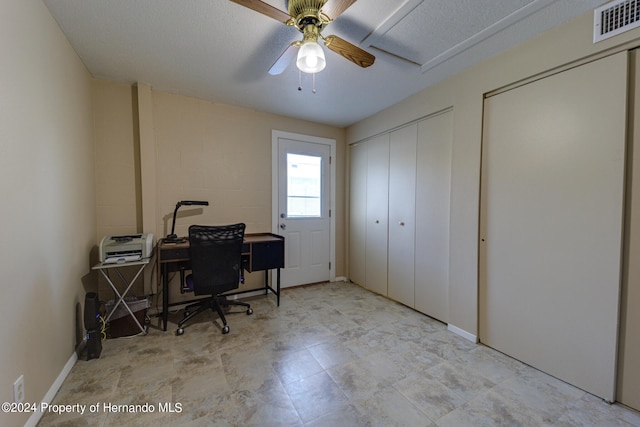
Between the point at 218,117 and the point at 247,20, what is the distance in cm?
159

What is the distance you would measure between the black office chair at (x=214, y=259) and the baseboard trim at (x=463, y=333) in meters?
2.15

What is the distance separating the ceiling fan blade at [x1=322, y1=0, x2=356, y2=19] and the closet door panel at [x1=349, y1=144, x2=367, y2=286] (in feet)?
7.63

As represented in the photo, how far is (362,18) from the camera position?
5.42 feet

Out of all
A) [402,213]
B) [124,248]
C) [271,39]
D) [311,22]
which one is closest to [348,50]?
[311,22]

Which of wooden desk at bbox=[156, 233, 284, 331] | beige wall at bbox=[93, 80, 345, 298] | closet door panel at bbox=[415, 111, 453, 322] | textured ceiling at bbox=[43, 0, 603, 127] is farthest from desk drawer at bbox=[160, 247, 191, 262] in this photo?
closet door panel at bbox=[415, 111, 453, 322]

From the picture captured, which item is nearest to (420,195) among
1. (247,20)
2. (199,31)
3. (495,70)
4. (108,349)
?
(495,70)

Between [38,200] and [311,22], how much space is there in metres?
1.91

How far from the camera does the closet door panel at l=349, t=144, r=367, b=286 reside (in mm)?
3658

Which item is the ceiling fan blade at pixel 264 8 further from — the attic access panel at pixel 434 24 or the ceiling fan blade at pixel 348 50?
the attic access panel at pixel 434 24

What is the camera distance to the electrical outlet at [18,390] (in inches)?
46.5

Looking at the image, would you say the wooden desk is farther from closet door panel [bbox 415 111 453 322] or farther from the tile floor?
closet door panel [bbox 415 111 453 322]

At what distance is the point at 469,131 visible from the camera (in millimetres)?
2244

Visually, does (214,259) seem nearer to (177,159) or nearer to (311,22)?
(177,159)

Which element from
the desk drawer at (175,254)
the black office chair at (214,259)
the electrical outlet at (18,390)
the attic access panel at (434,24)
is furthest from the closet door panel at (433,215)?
the electrical outlet at (18,390)
